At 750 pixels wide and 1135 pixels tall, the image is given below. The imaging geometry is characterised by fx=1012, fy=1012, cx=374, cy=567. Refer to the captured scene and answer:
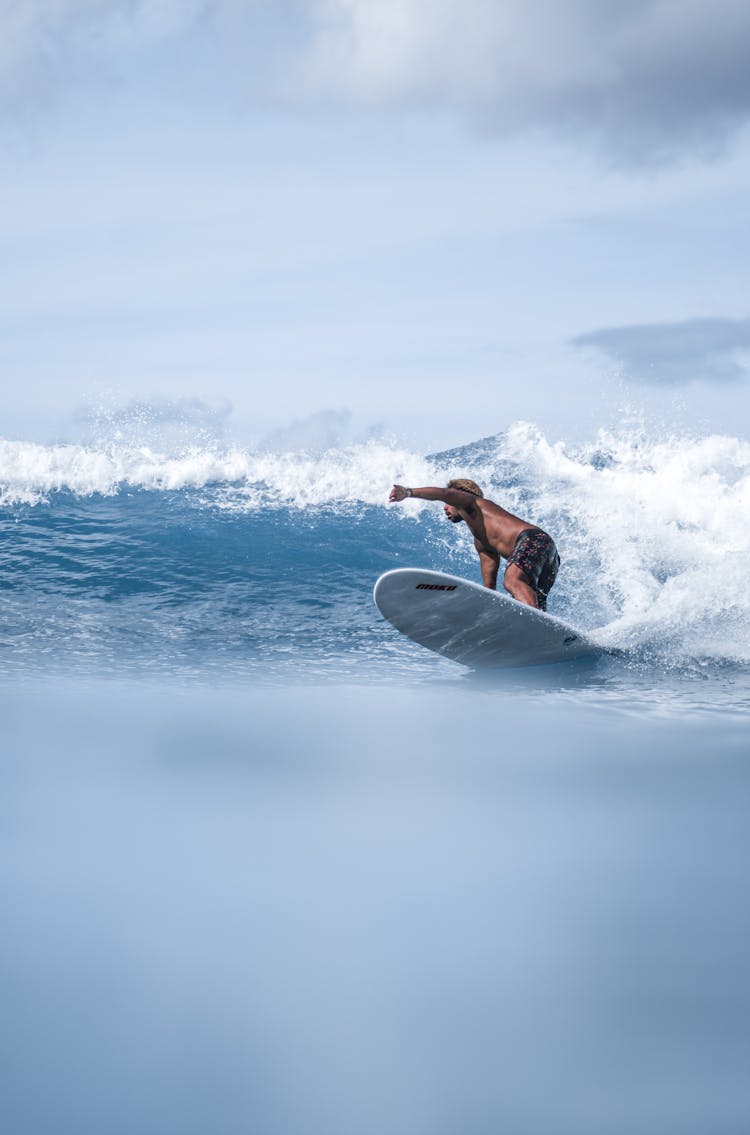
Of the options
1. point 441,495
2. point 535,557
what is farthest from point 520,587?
point 441,495

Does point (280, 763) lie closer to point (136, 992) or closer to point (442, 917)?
point (442, 917)

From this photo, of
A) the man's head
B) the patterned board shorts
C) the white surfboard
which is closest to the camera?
the white surfboard

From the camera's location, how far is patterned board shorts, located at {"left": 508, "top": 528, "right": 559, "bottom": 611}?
7.25 meters

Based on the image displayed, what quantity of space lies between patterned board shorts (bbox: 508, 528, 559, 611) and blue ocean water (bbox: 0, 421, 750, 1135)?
0.64m

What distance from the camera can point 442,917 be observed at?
121 inches

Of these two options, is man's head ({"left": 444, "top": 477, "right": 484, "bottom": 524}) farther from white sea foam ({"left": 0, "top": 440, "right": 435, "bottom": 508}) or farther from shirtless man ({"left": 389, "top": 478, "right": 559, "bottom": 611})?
white sea foam ({"left": 0, "top": 440, "right": 435, "bottom": 508})

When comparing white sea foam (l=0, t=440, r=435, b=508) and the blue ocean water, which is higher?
white sea foam (l=0, t=440, r=435, b=508)

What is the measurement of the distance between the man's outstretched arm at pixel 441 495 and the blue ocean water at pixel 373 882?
1.20 m

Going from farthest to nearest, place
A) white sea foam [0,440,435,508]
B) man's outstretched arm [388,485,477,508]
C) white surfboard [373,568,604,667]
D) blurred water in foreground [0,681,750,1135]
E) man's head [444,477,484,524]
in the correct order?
white sea foam [0,440,435,508] < man's head [444,477,484,524] < white surfboard [373,568,604,667] < man's outstretched arm [388,485,477,508] < blurred water in foreground [0,681,750,1135]

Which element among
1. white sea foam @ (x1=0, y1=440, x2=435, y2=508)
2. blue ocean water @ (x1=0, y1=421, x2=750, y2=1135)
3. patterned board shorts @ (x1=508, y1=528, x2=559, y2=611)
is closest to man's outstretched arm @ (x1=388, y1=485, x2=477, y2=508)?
patterned board shorts @ (x1=508, y1=528, x2=559, y2=611)

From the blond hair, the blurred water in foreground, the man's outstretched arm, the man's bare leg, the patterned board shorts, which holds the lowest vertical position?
the blurred water in foreground

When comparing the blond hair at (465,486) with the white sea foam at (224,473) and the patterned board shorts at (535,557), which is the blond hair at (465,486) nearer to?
the patterned board shorts at (535,557)

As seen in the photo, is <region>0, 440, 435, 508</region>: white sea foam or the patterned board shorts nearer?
the patterned board shorts

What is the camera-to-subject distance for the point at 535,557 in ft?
23.9
